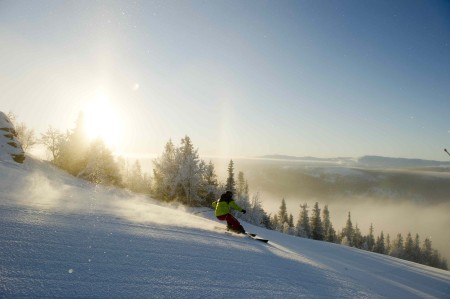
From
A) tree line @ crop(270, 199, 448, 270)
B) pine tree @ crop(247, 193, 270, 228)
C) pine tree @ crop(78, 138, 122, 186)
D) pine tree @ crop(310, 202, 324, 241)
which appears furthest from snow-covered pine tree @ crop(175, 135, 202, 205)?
pine tree @ crop(310, 202, 324, 241)

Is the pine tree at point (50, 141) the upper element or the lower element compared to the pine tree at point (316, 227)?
upper

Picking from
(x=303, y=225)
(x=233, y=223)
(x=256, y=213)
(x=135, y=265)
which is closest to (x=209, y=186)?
(x=256, y=213)

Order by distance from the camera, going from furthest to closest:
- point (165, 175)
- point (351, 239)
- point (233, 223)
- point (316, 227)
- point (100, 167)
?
point (351, 239), point (316, 227), point (165, 175), point (100, 167), point (233, 223)

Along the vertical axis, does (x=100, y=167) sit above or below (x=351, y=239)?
above

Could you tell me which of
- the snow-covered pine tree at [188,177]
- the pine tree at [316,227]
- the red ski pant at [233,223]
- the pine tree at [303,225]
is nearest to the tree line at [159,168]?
the snow-covered pine tree at [188,177]

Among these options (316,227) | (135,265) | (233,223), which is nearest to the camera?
(135,265)

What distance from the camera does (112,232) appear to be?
6164 millimetres

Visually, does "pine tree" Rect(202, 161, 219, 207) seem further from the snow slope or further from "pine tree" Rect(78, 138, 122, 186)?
the snow slope

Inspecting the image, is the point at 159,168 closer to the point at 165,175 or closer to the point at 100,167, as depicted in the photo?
the point at 165,175

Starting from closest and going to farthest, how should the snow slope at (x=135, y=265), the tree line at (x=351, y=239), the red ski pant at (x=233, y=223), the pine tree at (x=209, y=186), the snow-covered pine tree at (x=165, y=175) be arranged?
the snow slope at (x=135, y=265) → the red ski pant at (x=233, y=223) → the snow-covered pine tree at (x=165, y=175) → the pine tree at (x=209, y=186) → the tree line at (x=351, y=239)

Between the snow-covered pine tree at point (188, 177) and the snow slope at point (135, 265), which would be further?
the snow-covered pine tree at point (188, 177)

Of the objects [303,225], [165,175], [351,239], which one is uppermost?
[165,175]

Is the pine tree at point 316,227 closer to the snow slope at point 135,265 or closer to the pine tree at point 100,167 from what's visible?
the pine tree at point 100,167

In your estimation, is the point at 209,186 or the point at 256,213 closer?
the point at 209,186
